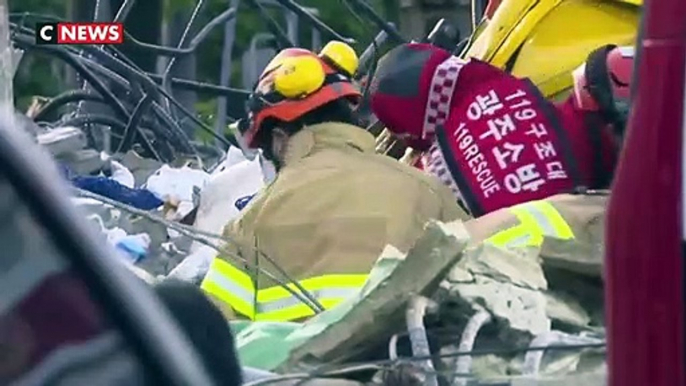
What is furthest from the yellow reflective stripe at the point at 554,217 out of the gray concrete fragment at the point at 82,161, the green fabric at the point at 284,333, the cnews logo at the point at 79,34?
the cnews logo at the point at 79,34

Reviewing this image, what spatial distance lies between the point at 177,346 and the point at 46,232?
20cm

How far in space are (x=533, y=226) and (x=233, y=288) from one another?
0.96 meters

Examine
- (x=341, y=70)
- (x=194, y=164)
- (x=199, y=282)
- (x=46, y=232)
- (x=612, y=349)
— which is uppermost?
(x=46, y=232)

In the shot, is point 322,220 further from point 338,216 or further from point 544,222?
point 544,222

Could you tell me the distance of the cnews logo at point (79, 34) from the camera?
11508mm

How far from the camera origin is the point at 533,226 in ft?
16.8

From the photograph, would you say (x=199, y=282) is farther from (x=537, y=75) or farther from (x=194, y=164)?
(x=194, y=164)

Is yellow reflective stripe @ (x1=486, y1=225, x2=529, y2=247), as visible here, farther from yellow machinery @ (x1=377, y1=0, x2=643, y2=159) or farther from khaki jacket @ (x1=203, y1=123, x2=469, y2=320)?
yellow machinery @ (x1=377, y1=0, x2=643, y2=159)

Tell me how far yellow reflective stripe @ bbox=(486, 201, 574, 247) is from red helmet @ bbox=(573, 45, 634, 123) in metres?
0.72

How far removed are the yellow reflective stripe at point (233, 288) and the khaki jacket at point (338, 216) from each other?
0.14ft

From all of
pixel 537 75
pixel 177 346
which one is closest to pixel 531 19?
pixel 537 75

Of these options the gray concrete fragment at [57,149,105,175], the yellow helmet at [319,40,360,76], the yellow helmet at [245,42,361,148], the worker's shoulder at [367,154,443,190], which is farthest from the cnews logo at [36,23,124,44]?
the worker's shoulder at [367,154,443,190]

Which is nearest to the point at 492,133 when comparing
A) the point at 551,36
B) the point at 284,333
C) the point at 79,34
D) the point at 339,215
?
the point at 339,215

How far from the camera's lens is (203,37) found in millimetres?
12195
